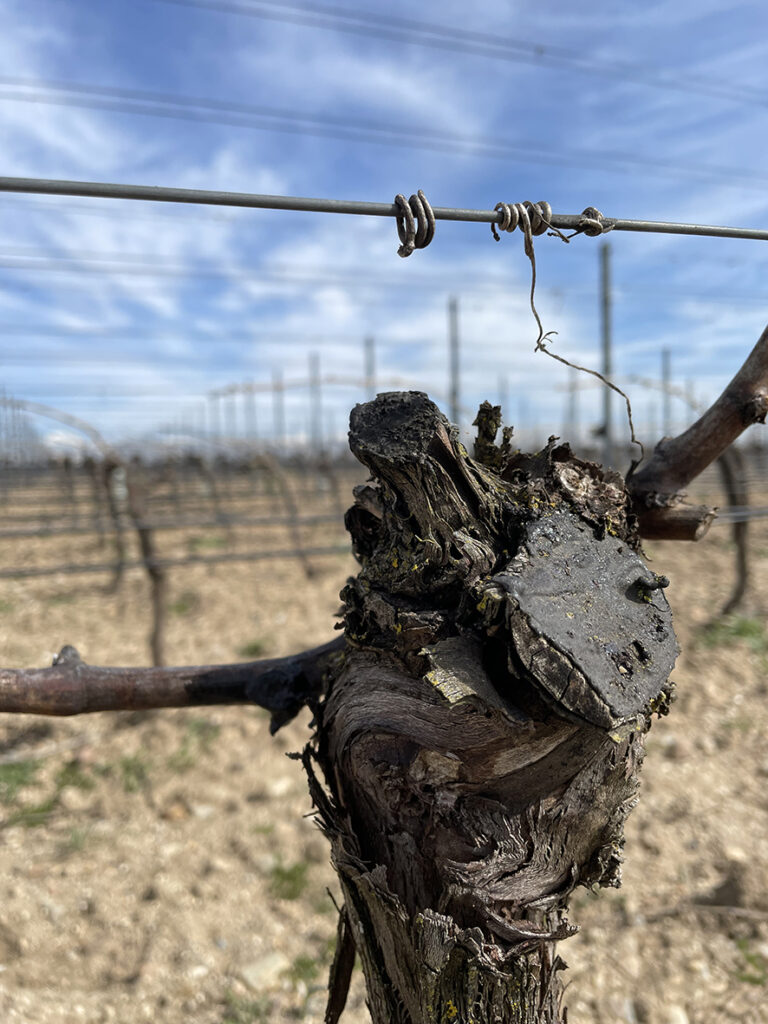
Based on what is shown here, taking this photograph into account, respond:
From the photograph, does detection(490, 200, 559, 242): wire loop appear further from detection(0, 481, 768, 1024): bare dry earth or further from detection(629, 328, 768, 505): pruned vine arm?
detection(0, 481, 768, 1024): bare dry earth

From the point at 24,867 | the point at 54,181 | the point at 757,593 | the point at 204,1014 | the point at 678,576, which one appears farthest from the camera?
the point at 678,576

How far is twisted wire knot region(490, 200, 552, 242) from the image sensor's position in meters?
0.95

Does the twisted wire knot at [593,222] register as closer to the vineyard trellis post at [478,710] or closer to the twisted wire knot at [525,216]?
the twisted wire knot at [525,216]

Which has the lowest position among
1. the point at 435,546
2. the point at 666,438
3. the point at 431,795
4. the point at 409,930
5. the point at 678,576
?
the point at 678,576

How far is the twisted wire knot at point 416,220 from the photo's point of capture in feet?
3.04

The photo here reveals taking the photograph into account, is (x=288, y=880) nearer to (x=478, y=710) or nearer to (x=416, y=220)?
(x=478, y=710)

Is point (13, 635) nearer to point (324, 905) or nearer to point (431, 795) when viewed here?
point (324, 905)

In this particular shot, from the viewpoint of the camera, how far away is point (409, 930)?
931mm

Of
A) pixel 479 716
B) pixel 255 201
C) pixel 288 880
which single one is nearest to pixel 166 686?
Answer: pixel 479 716

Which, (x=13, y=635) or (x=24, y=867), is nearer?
(x=24, y=867)

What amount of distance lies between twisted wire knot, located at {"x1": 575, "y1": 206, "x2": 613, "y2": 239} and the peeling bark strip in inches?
13.5

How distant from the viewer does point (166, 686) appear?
1.31m

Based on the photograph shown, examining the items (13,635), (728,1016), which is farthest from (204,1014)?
(13,635)

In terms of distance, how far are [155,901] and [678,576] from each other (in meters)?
6.65
